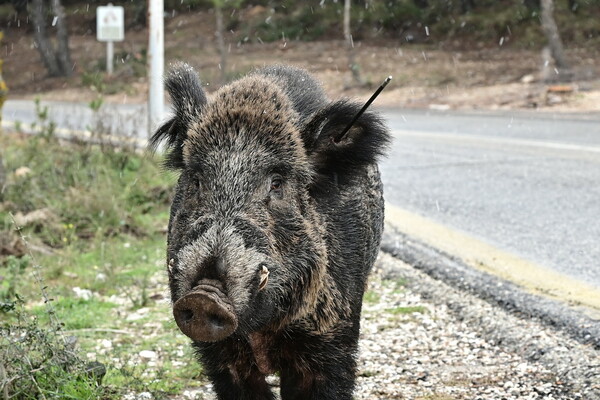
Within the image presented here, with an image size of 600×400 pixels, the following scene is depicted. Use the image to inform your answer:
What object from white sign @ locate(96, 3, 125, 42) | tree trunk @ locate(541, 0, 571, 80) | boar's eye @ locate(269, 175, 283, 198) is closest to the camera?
boar's eye @ locate(269, 175, 283, 198)

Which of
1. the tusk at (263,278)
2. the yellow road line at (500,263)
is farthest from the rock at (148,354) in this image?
the yellow road line at (500,263)

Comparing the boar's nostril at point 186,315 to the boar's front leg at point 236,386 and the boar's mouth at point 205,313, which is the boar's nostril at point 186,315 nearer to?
the boar's mouth at point 205,313

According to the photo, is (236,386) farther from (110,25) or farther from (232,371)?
(110,25)

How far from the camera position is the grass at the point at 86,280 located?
4.15m

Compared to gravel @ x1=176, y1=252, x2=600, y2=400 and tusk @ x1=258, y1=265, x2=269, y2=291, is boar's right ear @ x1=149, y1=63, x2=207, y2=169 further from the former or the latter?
gravel @ x1=176, y1=252, x2=600, y2=400

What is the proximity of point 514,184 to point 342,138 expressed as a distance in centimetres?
650

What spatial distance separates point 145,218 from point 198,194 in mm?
5111

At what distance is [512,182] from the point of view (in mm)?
10289

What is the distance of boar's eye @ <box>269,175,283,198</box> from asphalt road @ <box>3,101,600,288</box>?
3.12 m

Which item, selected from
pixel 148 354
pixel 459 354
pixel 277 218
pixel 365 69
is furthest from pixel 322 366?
pixel 365 69

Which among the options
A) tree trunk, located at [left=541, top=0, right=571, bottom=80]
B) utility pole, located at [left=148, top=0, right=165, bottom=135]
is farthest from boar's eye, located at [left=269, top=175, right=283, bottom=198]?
tree trunk, located at [left=541, top=0, right=571, bottom=80]

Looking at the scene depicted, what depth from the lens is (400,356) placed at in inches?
199

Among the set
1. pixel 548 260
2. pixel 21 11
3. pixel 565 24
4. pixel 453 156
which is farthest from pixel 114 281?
pixel 21 11

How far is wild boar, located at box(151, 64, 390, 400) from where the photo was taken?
3.50 m
